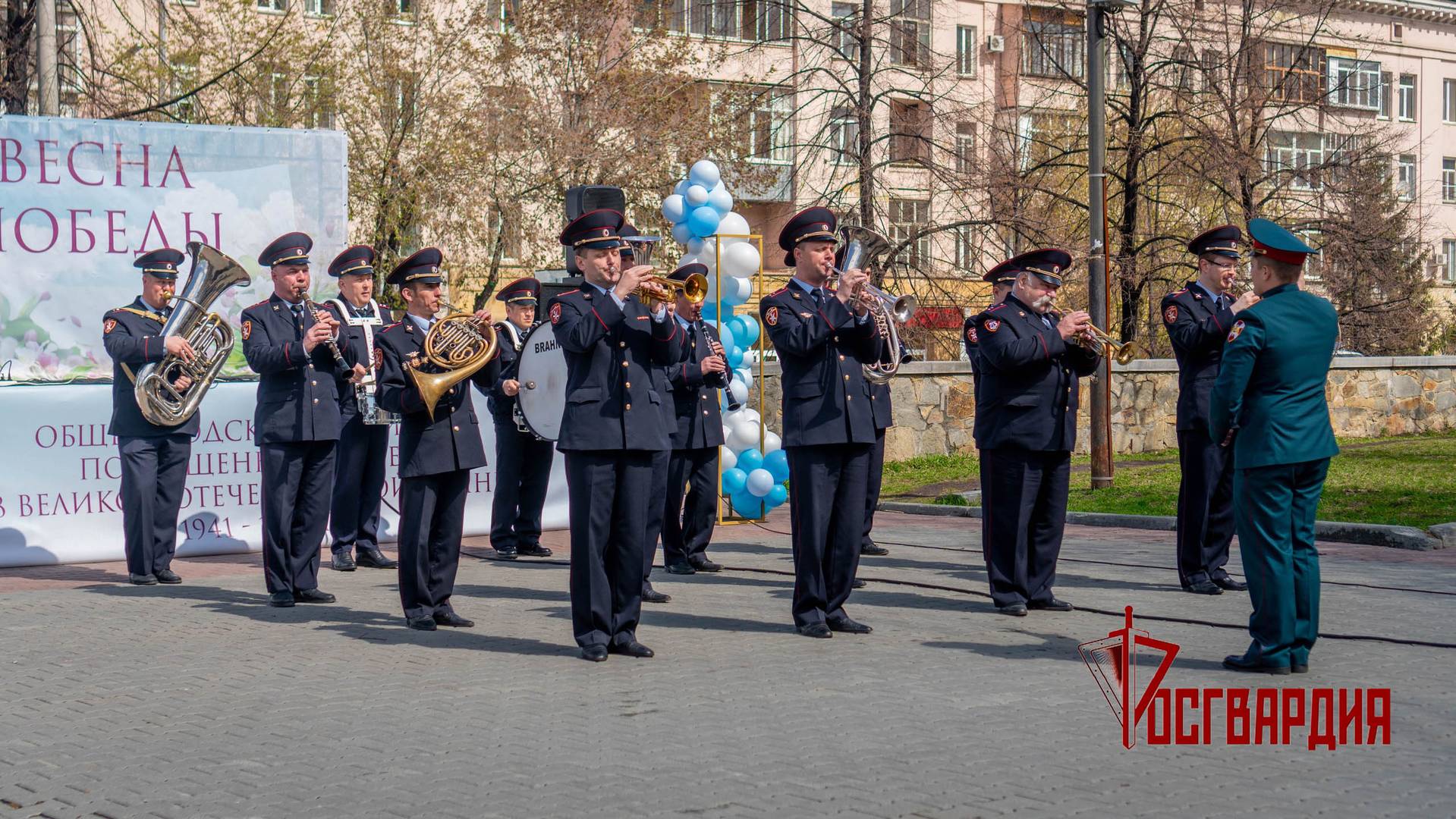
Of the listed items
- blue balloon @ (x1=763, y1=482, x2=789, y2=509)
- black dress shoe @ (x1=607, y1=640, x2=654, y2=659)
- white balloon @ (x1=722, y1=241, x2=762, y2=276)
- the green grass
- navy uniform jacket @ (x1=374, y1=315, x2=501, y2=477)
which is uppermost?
white balloon @ (x1=722, y1=241, x2=762, y2=276)

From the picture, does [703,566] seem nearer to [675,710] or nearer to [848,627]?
[848,627]

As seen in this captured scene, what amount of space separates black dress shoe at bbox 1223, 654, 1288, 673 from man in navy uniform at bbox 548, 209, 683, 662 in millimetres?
2759

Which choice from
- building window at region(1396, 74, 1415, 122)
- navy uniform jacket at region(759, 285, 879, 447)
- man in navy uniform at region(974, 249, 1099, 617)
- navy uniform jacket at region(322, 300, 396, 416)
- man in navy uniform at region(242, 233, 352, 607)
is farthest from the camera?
building window at region(1396, 74, 1415, 122)

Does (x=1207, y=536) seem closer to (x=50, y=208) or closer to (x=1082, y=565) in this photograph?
(x=1082, y=565)

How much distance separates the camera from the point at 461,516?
8.88 meters

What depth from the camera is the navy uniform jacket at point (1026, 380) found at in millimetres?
8969

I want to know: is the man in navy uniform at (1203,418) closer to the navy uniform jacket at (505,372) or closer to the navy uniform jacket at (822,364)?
the navy uniform jacket at (822,364)

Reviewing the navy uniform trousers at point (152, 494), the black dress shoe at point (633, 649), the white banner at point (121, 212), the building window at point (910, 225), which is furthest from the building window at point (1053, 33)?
the black dress shoe at point (633, 649)

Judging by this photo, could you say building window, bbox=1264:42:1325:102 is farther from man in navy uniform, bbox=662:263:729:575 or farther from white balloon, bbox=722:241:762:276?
man in navy uniform, bbox=662:263:729:575

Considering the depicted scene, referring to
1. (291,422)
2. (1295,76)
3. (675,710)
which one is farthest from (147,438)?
(1295,76)

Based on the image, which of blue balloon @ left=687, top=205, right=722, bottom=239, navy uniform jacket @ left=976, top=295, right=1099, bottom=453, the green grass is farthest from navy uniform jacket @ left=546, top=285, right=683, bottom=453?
the green grass

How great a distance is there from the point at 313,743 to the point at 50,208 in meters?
7.86

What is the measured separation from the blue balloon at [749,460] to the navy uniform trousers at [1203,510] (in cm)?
458

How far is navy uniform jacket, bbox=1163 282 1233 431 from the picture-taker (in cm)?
968
